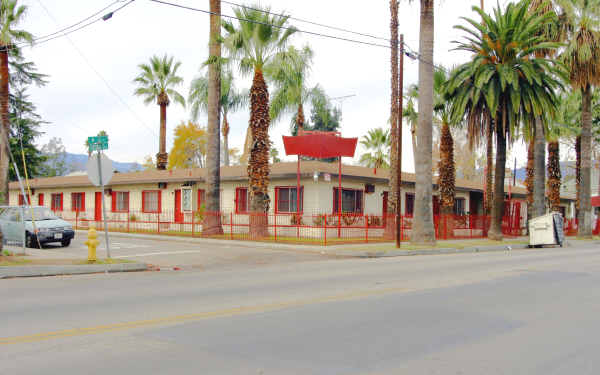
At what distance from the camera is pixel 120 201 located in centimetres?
3744

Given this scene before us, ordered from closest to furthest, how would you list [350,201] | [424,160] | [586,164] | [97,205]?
[424,160], [350,201], [586,164], [97,205]

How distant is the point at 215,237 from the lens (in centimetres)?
2630

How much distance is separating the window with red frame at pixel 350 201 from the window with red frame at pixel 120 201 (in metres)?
15.7

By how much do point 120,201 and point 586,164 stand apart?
3046cm

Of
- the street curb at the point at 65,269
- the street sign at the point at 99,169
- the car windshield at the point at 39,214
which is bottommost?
the street curb at the point at 65,269

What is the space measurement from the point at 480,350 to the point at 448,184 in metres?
27.1

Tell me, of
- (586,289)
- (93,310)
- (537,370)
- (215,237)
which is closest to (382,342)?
(537,370)

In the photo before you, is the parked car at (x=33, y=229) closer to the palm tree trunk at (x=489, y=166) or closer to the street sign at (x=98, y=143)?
the street sign at (x=98, y=143)

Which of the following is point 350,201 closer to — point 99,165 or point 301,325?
point 99,165

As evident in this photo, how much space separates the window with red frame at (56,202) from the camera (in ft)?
133

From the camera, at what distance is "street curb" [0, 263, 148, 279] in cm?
1295

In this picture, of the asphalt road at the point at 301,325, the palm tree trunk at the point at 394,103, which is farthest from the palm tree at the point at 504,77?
the asphalt road at the point at 301,325

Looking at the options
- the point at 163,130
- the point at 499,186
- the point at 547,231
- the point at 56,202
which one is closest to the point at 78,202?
the point at 56,202

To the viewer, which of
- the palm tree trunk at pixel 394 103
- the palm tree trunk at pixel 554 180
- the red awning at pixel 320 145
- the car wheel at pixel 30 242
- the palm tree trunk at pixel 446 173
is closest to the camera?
the car wheel at pixel 30 242
